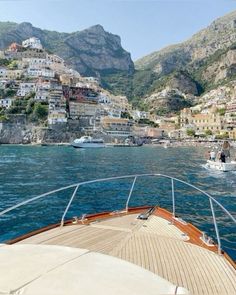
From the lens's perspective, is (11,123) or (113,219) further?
(11,123)

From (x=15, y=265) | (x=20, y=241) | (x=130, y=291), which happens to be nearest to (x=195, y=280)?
(x=130, y=291)

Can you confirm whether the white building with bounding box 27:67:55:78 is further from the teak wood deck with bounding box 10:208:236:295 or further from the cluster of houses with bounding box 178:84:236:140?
the teak wood deck with bounding box 10:208:236:295

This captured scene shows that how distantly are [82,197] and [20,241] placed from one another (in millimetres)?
12606

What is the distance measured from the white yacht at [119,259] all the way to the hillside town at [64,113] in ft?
325

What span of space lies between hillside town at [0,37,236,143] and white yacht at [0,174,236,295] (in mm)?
99187

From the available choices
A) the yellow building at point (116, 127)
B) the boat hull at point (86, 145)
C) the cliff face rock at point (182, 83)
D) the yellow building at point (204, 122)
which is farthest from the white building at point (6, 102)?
the cliff face rock at point (182, 83)

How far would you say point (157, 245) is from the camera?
5.92 m

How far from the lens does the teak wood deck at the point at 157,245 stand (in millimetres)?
4625

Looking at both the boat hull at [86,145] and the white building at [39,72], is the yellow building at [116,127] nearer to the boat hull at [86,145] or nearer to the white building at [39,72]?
the boat hull at [86,145]

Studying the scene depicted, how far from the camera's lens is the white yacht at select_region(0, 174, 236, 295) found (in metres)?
3.03

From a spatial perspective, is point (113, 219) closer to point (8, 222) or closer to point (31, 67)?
point (8, 222)

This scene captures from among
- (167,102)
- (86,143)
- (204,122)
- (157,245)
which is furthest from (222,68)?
(157,245)

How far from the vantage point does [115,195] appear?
1967 cm

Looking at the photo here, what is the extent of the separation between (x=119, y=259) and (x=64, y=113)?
10780 cm
